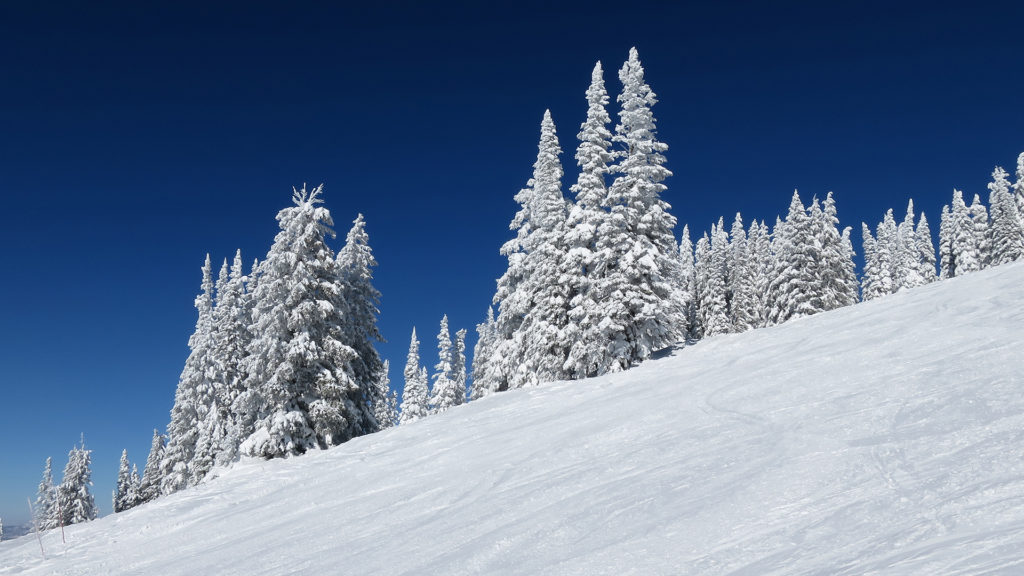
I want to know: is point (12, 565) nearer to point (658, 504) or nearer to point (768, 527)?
point (658, 504)

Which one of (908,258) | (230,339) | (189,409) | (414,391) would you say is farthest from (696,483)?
(908,258)

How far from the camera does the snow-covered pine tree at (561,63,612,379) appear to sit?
2600 cm

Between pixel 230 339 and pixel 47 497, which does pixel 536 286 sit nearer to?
→ pixel 230 339

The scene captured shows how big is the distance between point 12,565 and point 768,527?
1354cm

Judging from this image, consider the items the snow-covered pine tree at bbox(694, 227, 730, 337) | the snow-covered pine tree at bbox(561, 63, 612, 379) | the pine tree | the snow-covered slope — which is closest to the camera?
the snow-covered slope

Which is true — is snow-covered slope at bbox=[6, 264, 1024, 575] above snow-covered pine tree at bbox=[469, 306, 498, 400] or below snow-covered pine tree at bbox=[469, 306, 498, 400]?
below

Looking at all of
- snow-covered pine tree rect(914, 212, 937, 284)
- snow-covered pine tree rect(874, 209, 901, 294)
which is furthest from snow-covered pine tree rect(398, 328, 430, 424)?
snow-covered pine tree rect(914, 212, 937, 284)

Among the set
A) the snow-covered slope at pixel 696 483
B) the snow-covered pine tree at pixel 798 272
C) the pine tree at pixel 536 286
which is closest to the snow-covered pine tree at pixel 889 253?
the snow-covered pine tree at pixel 798 272

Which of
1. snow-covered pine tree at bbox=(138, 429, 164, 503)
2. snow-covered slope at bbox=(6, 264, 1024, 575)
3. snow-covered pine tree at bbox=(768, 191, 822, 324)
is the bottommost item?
snow-covered slope at bbox=(6, 264, 1024, 575)

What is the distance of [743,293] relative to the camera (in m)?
63.7

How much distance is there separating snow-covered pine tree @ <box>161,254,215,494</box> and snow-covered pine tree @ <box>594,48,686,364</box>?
26946 millimetres

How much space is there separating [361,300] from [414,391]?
33.9 m

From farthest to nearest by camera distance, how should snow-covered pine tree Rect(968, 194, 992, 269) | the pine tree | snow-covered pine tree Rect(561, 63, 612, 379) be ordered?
snow-covered pine tree Rect(968, 194, 992, 269), the pine tree, snow-covered pine tree Rect(561, 63, 612, 379)

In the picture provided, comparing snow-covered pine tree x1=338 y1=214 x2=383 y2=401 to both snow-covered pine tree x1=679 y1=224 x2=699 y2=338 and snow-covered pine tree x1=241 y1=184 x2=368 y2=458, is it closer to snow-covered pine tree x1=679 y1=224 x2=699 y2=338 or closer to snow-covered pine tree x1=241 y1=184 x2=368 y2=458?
snow-covered pine tree x1=241 y1=184 x2=368 y2=458
